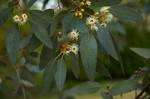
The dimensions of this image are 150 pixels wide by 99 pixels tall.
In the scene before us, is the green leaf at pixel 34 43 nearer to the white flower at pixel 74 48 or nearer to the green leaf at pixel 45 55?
the green leaf at pixel 45 55

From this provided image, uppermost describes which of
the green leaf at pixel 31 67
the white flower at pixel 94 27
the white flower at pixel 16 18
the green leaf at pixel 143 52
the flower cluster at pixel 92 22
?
the white flower at pixel 16 18

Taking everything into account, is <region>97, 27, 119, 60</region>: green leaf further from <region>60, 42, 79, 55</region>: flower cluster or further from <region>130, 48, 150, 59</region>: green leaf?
<region>130, 48, 150, 59</region>: green leaf

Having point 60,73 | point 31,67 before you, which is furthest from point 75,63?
point 31,67

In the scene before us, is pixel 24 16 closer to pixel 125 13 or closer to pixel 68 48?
pixel 68 48

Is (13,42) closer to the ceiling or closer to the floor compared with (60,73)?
closer to the ceiling

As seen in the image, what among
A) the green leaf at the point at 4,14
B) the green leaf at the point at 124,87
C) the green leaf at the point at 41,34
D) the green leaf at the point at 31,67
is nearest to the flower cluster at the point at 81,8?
the green leaf at the point at 41,34

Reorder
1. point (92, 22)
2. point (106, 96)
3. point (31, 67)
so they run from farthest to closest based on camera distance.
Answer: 1. point (31, 67)
2. point (106, 96)
3. point (92, 22)

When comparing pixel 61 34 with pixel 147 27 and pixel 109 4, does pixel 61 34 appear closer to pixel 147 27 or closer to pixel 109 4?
pixel 109 4

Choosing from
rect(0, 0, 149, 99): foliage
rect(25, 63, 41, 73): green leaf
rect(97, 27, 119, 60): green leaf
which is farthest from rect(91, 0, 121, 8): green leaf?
rect(25, 63, 41, 73): green leaf
